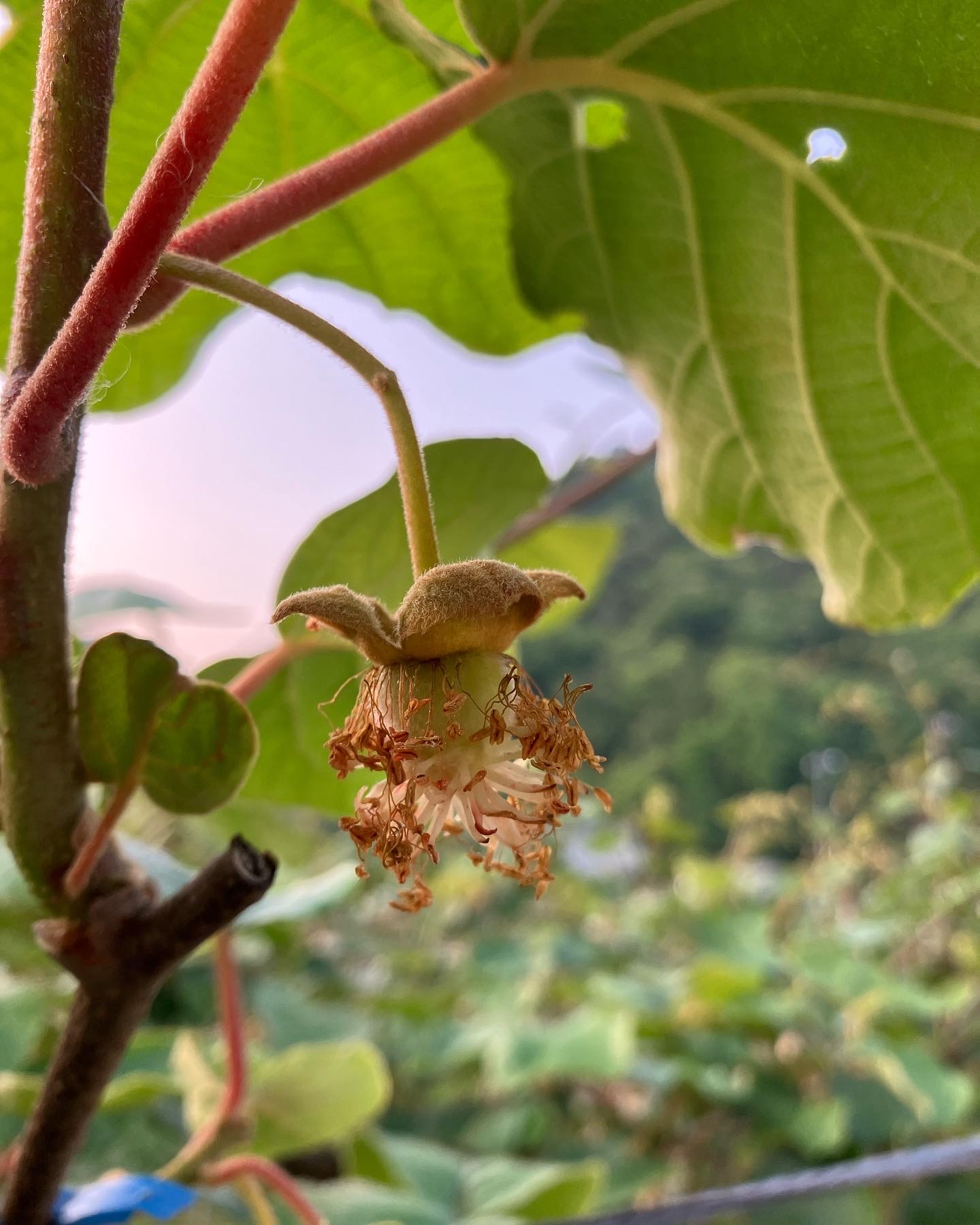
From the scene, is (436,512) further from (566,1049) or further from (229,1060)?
(566,1049)

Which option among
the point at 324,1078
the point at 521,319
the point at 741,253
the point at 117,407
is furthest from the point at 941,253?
the point at 324,1078

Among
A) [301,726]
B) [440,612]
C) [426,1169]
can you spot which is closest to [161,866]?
[301,726]

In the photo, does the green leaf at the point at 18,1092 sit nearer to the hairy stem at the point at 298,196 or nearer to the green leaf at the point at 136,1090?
the green leaf at the point at 136,1090

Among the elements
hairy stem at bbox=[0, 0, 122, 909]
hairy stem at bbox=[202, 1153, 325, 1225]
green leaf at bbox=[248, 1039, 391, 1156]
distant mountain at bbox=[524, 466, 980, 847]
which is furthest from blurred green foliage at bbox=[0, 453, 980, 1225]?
distant mountain at bbox=[524, 466, 980, 847]

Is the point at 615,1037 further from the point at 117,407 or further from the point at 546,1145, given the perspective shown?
the point at 117,407

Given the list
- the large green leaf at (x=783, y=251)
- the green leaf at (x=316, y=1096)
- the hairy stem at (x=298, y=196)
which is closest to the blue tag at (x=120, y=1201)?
the green leaf at (x=316, y=1096)

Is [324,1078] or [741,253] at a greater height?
[741,253]
